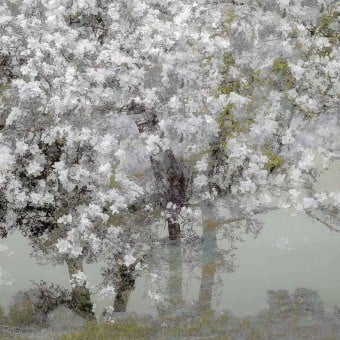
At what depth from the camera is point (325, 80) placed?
75.9ft

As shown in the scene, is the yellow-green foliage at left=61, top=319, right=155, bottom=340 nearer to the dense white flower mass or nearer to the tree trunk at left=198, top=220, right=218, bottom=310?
the dense white flower mass

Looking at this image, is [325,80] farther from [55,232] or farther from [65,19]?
[55,232]

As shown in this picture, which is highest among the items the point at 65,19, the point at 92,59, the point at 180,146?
the point at 65,19

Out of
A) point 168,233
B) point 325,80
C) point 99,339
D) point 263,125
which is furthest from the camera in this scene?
point 168,233

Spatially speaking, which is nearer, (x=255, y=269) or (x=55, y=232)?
(x=55, y=232)

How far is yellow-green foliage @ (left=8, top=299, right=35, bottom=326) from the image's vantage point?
2184 cm

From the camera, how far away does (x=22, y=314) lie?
877 inches

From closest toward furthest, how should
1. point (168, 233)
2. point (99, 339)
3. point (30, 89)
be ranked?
1. point (99, 339)
2. point (30, 89)
3. point (168, 233)

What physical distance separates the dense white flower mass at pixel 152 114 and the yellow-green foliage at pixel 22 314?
2098 mm

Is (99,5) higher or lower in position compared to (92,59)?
higher

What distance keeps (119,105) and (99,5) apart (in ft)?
13.3

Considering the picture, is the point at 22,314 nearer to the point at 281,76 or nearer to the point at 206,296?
the point at 206,296

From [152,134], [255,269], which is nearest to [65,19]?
[152,134]

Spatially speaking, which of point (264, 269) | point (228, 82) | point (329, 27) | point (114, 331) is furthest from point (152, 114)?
point (264, 269)
